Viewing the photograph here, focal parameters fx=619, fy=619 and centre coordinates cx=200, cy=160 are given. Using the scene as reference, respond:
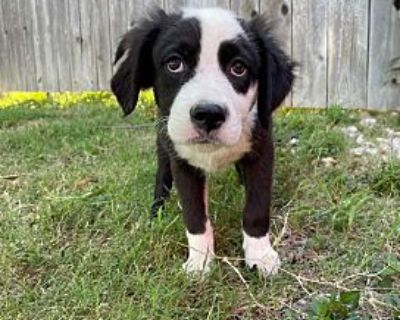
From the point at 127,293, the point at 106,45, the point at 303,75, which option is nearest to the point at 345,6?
the point at 303,75

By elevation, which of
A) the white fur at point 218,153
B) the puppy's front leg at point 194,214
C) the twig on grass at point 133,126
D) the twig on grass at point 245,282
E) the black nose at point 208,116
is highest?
the black nose at point 208,116

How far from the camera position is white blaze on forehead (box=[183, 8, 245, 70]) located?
1738 mm

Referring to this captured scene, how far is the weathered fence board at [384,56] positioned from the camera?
143 inches

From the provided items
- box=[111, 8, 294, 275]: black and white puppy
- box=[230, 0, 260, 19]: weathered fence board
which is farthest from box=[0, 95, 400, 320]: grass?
box=[230, 0, 260, 19]: weathered fence board

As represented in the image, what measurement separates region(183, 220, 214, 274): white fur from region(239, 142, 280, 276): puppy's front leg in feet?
0.38

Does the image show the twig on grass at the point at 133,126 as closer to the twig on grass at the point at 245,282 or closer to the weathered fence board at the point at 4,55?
the weathered fence board at the point at 4,55

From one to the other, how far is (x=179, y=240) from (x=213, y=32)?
706mm

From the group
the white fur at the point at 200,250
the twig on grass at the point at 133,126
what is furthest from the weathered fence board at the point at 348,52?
the white fur at the point at 200,250

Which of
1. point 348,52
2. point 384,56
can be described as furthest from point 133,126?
point 384,56

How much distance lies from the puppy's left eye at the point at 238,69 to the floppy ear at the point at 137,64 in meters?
0.30

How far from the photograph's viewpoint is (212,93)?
164 cm

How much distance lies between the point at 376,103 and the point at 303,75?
0.49 m

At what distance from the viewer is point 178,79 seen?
5.83 ft

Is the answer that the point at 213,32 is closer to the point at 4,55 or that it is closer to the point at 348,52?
the point at 348,52
